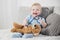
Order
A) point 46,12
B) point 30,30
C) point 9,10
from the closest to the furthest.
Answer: point 30,30 < point 46,12 < point 9,10

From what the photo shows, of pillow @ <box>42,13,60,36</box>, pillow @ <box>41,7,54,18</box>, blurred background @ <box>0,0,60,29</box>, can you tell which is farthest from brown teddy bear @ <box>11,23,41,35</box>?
blurred background @ <box>0,0,60,29</box>

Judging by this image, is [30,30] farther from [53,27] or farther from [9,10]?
[9,10]

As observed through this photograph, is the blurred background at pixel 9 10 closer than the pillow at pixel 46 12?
No

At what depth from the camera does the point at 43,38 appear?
1.68 meters

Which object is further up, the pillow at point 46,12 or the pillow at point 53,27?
the pillow at point 46,12

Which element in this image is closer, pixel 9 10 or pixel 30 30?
pixel 30 30

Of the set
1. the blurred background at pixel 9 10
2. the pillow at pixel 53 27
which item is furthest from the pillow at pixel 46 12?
the blurred background at pixel 9 10

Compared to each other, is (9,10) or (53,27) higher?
(9,10)

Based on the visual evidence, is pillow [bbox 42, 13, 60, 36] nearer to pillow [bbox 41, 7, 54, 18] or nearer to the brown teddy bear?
the brown teddy bear

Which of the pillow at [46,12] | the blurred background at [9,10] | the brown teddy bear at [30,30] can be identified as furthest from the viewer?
the blurred background at [9,10]

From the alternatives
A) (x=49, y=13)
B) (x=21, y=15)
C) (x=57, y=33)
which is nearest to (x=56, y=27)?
(x=57, y=33)

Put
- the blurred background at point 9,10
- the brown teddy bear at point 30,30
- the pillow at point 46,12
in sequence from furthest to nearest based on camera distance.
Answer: the blurred background at point 9,10 < the pillow at point 46,12 < the brown teddy bear at point 30,30

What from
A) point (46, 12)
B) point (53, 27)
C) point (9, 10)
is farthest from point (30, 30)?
point (9, 10)

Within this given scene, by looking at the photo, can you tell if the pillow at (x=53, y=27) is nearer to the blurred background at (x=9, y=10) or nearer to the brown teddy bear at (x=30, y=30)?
the brown teddy bear at (x=30, y=30)
